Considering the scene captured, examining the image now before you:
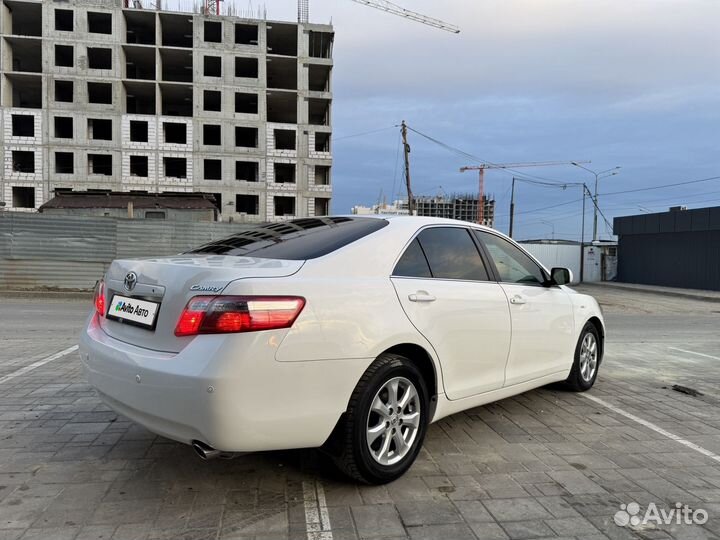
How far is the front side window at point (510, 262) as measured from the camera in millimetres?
4227

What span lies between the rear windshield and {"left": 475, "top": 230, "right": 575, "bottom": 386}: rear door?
1.18 meters

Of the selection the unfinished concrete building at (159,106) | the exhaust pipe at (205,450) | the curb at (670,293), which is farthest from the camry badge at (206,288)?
the unfinished concrete building at (159,106)

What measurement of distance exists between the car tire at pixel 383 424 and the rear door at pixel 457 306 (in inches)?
11.7

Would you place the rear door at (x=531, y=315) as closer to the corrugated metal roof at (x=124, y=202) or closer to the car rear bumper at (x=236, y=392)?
the car rear bumper at (x=236, y=392)

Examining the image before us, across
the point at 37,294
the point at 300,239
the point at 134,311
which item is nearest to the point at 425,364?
the point at 300,239

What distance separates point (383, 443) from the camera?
311 cm

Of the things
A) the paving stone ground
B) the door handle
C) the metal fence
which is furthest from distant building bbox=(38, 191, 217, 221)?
Answer: the door handle

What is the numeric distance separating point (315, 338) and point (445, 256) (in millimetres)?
A: 1429

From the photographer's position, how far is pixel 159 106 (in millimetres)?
49906

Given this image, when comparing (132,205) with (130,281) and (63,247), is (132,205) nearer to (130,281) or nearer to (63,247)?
(63,247)

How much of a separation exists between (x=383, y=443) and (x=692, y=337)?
32.4 feet

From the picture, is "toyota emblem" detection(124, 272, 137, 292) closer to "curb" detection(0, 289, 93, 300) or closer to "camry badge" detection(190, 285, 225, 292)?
"camry badge" detection(190, 285, 225, 292)

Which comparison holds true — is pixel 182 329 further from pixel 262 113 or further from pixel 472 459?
pixel 262 113

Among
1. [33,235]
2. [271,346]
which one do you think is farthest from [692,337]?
[33,235]
